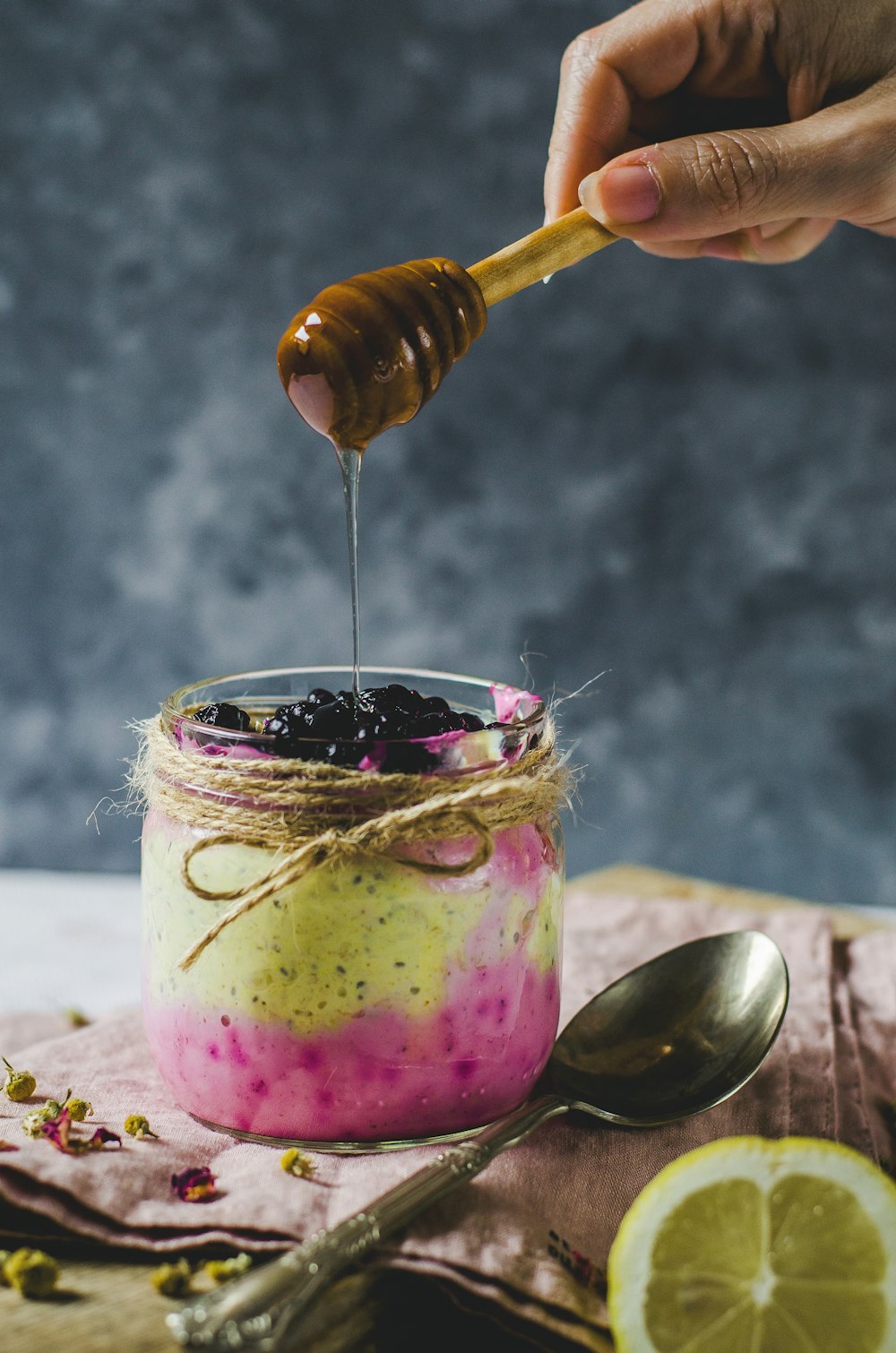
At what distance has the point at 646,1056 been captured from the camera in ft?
3.91

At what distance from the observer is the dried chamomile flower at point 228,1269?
878 millimetres

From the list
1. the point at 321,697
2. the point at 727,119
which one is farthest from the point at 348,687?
the point at 727,119

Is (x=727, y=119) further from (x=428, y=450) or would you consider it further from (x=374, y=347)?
(x=428, y=450)

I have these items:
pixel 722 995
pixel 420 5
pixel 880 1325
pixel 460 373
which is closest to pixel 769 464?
pixel 460 373

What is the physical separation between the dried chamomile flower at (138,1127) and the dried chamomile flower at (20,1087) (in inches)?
4.9

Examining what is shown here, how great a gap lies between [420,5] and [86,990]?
190cm

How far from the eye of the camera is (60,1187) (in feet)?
3.10

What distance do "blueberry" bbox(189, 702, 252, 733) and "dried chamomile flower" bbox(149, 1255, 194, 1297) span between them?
0.41m

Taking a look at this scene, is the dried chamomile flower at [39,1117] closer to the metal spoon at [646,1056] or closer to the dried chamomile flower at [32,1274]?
the dried chamomile flower at [32,1274]

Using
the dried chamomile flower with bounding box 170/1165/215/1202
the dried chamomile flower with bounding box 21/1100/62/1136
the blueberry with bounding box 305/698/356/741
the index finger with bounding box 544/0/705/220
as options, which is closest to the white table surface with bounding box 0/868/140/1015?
the dried chamomile flower with bounding box 21/1100/62/1136

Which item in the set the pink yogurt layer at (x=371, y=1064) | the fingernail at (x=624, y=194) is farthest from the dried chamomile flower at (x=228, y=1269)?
the fingernail at (x=624, y=194)

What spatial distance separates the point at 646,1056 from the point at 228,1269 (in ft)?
1.53

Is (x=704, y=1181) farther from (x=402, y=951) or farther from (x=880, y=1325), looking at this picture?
(x=402, y=951)

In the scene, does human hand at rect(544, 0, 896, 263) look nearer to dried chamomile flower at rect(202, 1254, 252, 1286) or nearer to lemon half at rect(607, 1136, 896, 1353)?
lemon half at rect(607, 1136, 896, 1353)
